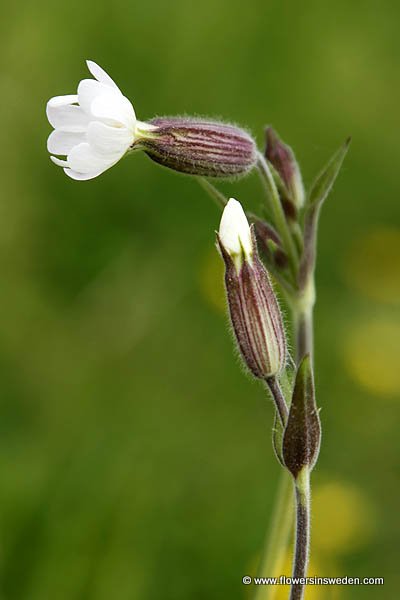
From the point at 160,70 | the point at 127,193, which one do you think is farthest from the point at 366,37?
the point at 127,193

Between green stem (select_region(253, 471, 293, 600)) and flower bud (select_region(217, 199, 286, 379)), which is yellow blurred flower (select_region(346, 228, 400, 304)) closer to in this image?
green stem (select_region(253, 471, 293, 600))

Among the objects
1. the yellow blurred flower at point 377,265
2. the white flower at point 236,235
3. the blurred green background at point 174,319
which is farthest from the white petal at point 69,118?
the yellow blurred flower at point 377,265

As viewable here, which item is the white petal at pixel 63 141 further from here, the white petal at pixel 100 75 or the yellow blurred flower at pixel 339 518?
the yellow blurred flower at pixel 339 518

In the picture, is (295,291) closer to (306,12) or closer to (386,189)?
(386,189)

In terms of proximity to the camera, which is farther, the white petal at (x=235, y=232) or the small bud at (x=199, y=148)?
the small bud at (x=199, y=148)

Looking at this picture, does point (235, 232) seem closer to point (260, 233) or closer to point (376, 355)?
point (260, 233)

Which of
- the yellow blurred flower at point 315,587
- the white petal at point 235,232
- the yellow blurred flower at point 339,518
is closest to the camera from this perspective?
the white petal at point 235,232
